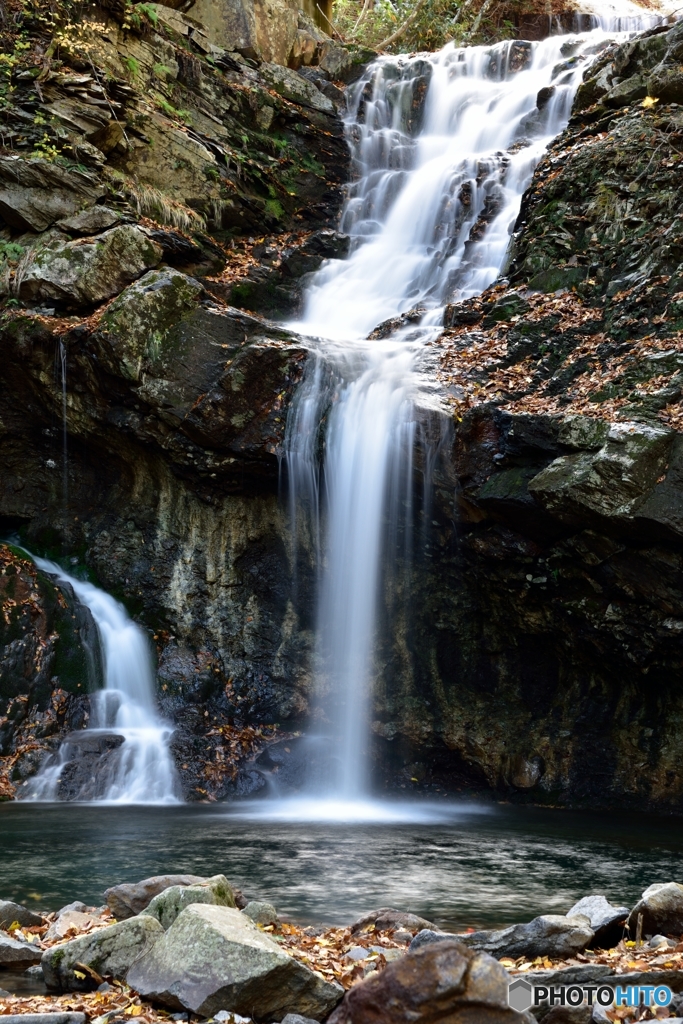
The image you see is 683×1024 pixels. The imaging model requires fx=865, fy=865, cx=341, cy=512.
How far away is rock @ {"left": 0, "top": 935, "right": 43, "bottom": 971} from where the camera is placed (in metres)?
4.51

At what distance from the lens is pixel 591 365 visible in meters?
11.2

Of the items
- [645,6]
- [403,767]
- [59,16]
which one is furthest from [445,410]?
[645,6]

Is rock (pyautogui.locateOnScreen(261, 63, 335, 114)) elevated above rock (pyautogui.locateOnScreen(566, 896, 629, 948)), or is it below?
above

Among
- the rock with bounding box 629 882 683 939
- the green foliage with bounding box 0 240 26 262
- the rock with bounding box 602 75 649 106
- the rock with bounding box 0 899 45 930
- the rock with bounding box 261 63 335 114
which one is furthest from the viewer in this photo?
the rock with bounding box 261 63 335 114

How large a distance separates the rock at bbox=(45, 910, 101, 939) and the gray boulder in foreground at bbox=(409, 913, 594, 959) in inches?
77.0

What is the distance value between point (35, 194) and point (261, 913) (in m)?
11.9

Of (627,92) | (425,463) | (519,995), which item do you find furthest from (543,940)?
(627,92)

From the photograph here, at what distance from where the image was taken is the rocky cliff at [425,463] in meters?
10.2

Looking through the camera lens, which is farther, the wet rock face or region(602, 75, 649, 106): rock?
region(602, 75, 649, 106): rock

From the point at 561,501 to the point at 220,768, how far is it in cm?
561

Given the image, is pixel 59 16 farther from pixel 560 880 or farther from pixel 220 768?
pixel 560 880

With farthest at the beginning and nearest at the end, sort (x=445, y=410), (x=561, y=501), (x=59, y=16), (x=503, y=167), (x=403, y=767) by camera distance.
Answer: (x=503, y=167)
(x=59, y=16)
(x=403, y=767)
(x=445, y=410)
(x=561, y=501)

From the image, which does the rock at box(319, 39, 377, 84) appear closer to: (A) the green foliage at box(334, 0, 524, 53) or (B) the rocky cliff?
(A) the green foliage at box(334, 0, 524, 53)

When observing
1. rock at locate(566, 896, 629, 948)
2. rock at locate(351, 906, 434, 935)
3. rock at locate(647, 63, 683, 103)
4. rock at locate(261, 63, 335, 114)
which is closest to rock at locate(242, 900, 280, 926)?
rock at locate(351, 906, 434, 935)
